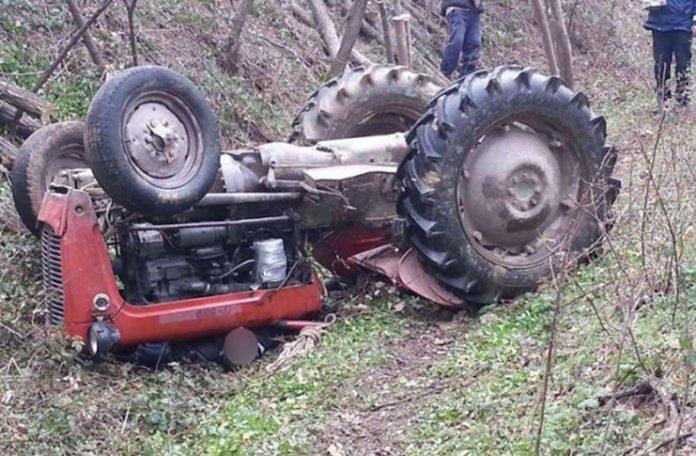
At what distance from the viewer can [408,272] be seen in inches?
219

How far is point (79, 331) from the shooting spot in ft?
15.8

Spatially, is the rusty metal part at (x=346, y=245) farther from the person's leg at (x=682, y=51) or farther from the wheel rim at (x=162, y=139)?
the person's leg at (x=682, y=51)

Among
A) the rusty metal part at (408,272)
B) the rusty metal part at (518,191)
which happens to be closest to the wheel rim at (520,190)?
the rusty metal part at (518,191)

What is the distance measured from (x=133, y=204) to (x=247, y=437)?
1.25 metres

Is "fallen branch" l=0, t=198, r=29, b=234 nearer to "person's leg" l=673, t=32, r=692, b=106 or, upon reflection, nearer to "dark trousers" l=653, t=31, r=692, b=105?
"dark trousers" l=653, t=31, r=692, b=105

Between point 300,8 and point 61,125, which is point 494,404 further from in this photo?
point 300,8

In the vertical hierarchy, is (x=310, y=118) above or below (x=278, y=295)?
above

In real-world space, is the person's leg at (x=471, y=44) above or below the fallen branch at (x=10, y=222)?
above

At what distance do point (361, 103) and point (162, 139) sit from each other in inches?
77.8

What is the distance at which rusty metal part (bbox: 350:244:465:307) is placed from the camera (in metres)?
5.48

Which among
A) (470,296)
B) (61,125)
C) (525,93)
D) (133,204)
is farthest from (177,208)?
(525,93)

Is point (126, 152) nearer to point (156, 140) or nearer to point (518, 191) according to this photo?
point (156, 140)

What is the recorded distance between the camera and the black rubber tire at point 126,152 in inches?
180

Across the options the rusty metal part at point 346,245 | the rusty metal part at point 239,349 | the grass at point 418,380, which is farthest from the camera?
the rusty metal part at point 346,245
